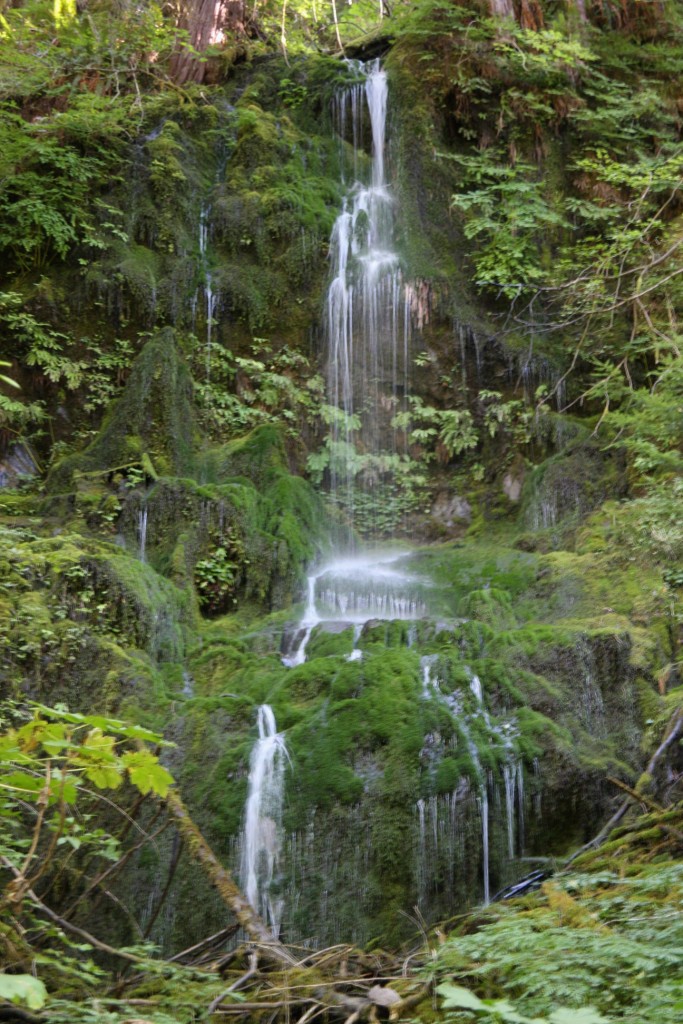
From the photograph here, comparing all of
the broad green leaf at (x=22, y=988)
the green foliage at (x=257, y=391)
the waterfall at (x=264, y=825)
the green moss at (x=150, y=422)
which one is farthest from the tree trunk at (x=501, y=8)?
the broad green leaf at (x=22, y=988)

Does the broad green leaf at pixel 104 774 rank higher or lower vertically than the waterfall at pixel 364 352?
lower

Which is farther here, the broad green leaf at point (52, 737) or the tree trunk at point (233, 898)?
the tree trunk at point (233, 898)

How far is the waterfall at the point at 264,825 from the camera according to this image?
5316mm

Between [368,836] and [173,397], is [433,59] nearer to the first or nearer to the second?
[173,397]

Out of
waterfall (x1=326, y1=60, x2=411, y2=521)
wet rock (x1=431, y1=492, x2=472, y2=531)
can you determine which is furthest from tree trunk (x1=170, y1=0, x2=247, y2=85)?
wet rock (x1=431, y1=492, x2=472, y2=531)

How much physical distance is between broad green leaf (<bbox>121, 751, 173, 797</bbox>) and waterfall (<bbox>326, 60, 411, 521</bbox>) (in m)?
8.79

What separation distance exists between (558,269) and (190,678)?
765cm

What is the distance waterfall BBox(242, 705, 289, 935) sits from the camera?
5316mm

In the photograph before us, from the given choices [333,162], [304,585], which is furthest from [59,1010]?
[333,162]

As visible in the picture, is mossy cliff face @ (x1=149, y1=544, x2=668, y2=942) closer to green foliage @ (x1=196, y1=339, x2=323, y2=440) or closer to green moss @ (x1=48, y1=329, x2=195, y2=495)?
green moss @ (x1=48, y1=329, x2=195, y2=495)

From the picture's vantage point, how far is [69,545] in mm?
7059

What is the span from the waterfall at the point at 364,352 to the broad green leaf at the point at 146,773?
879 cm

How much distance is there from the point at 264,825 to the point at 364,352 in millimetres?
7773

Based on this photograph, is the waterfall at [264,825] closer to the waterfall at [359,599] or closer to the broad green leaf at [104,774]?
the waterfall at [359,599]
